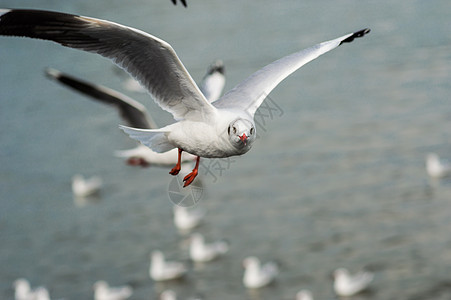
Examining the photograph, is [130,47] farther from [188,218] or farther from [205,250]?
[188,218]

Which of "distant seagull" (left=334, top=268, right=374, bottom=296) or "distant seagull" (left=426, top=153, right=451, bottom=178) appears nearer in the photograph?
"distant seagull" (left=334, top=268, right=374, bottom=296)

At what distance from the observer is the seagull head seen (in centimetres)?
504

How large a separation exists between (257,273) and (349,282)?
2078 mm

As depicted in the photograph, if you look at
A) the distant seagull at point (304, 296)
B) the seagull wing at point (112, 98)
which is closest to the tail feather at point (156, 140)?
the seagull wing at point (112, 98)

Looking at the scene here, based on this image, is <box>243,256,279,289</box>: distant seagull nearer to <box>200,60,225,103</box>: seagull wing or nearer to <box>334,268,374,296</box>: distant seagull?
<box>334,268,374,296</box>: distant seagull

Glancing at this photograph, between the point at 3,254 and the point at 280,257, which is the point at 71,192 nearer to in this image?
the point at 3,254

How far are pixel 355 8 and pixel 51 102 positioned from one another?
14190mm

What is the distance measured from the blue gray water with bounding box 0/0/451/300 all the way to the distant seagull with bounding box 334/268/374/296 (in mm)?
338

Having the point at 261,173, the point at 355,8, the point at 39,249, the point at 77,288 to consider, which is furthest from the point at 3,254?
the point at 355,8

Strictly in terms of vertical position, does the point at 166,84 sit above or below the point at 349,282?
above

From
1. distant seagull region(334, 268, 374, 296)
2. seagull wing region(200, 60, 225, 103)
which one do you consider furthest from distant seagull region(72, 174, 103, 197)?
seagull wing region(200, 60, 225, 103)


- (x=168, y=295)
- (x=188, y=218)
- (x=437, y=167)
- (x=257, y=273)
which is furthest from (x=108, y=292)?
(x=437, y=167)

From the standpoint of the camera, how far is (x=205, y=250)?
64.4 feet

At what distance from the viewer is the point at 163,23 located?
3659 centimetres
